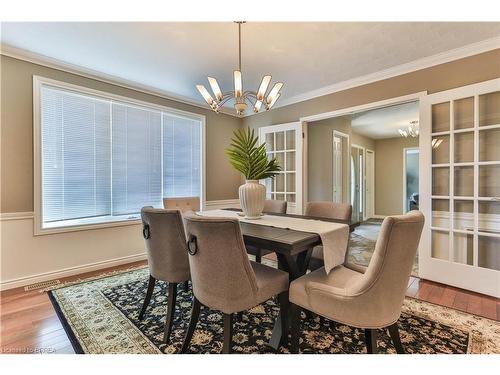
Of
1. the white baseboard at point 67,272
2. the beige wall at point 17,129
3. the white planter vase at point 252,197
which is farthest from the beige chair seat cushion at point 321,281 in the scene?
the beige wall at point 17,129

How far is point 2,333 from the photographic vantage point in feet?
5.90

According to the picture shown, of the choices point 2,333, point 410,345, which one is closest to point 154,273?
point 2,333

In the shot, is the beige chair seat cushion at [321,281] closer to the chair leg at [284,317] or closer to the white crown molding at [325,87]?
the chair leg at [284,317]

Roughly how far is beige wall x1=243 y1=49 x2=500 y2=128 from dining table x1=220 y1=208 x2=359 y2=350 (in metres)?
2.03

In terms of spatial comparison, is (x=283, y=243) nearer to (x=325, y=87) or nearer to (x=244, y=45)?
(x=244, y=45)

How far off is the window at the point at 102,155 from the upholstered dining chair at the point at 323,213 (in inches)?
91.4

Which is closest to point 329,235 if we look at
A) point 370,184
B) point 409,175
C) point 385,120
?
point 385,120

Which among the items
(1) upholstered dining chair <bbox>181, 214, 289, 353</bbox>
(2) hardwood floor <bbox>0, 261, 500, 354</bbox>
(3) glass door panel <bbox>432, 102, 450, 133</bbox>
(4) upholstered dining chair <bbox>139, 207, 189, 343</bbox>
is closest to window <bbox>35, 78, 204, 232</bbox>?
(2) hardwood floor <bbox>0, 261, 500, 354</bbox>

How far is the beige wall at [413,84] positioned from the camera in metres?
2.40

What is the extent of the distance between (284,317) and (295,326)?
0.15m

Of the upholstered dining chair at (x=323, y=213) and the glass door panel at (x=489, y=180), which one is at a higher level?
the glass door panel at (x=489, y=180)

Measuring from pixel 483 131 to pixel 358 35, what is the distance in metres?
1.56

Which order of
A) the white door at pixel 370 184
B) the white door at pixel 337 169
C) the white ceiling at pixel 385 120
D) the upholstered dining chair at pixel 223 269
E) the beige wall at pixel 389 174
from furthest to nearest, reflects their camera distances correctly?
1. the white door at pixel 370 184
2. the beige wall at pixel 389 174
3. the white door at pixel 337 169
4. the white ceiling at pixel 385 120
5. the upholstered dining chair at pixel 223 269

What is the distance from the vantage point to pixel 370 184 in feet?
25.0
